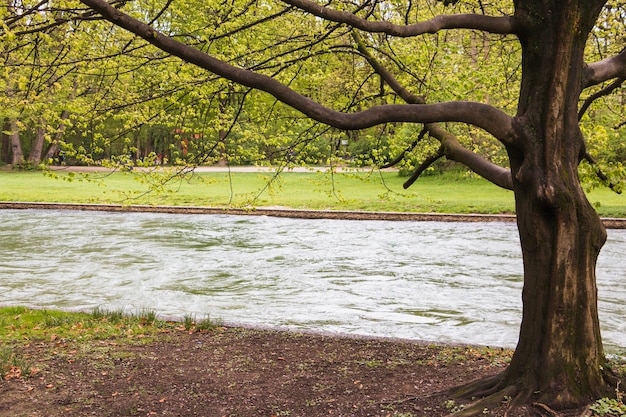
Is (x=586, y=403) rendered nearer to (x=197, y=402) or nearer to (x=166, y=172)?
(x=197, y=402)

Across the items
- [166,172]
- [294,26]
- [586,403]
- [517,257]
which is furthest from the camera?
[517,257]

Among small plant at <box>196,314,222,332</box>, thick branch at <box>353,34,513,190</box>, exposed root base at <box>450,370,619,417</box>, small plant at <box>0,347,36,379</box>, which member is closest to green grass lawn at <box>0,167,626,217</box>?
small plant at <box>196,314,222,332</box>

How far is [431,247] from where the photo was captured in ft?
52.5

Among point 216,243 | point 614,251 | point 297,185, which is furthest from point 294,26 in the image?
point 297,185

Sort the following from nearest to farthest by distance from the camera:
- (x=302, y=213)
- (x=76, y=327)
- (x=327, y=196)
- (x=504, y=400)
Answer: (x=504, y=400), (x=76, y=327), (x=302, y=213), (x=327, y=196)

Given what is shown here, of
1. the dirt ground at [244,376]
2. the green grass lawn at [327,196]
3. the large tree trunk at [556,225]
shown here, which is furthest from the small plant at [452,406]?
the green grass lawn at [327,196]

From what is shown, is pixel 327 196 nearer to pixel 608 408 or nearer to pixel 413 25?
pixel 413 25

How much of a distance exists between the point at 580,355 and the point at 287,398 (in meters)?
2.19

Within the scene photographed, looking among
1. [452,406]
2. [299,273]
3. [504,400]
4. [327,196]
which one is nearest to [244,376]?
[452,406]

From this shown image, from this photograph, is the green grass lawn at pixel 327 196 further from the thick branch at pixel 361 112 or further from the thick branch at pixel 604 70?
the thick branch at pixel 361 112

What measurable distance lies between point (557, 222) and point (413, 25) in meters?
1.64

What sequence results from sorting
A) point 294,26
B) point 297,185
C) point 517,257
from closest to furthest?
point 294,26, point 517,257, point 297,185

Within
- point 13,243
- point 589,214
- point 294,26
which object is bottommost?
point 13,243

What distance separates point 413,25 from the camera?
4.42 metres
